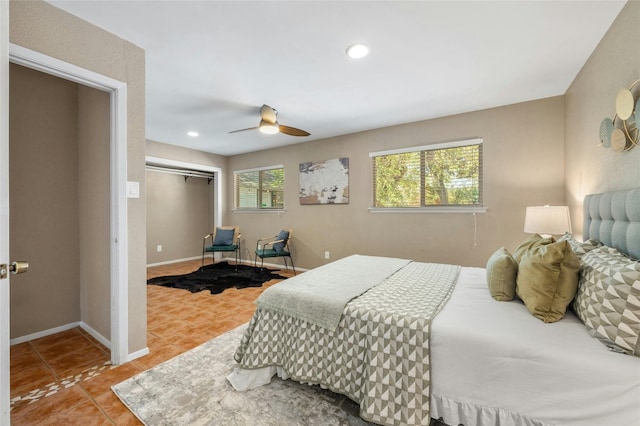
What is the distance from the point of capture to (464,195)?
11.7ft

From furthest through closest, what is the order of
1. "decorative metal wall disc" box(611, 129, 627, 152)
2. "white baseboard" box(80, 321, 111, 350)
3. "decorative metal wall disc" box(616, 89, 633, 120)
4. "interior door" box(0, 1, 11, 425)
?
"white baseboard" box(80, 321, 111, 350) < "decorative metal wall disc" box(611, 129, 627, 152) < "decorative metal wall disc" box(616, 89, 633, 120) < "interior door" box(0, 1, 11, 425)

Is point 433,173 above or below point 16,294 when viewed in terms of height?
above

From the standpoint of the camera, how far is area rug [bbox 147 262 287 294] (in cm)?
405

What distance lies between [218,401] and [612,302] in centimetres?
211

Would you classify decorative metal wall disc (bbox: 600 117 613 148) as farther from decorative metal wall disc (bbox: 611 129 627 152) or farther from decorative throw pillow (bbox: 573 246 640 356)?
decorative throw pillow (bbox: 573 246 640 356)

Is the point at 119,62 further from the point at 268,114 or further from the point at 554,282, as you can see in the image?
the point at 554,282

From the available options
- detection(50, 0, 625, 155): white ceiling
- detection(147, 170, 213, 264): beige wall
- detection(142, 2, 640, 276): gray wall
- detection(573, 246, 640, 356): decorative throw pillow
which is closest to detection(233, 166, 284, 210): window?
detection(142, 2, 640, 276): gray wall

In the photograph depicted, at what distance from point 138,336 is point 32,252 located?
1.38 metres

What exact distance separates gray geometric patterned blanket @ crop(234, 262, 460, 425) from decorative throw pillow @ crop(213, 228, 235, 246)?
3.96 meters

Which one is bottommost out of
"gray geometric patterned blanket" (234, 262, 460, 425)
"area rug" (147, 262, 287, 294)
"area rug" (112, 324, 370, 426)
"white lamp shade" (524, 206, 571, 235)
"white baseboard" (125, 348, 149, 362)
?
"area rug" (112, 324, 370, 426)

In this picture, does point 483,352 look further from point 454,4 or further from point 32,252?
point 32,252

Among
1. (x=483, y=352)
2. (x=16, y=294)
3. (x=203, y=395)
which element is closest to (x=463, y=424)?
(x=483, y=352)

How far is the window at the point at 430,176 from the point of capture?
3.53 meters

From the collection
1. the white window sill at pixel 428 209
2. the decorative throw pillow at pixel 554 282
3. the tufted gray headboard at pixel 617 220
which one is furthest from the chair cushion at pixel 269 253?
the tufted gray headboard at pixel 617 220
